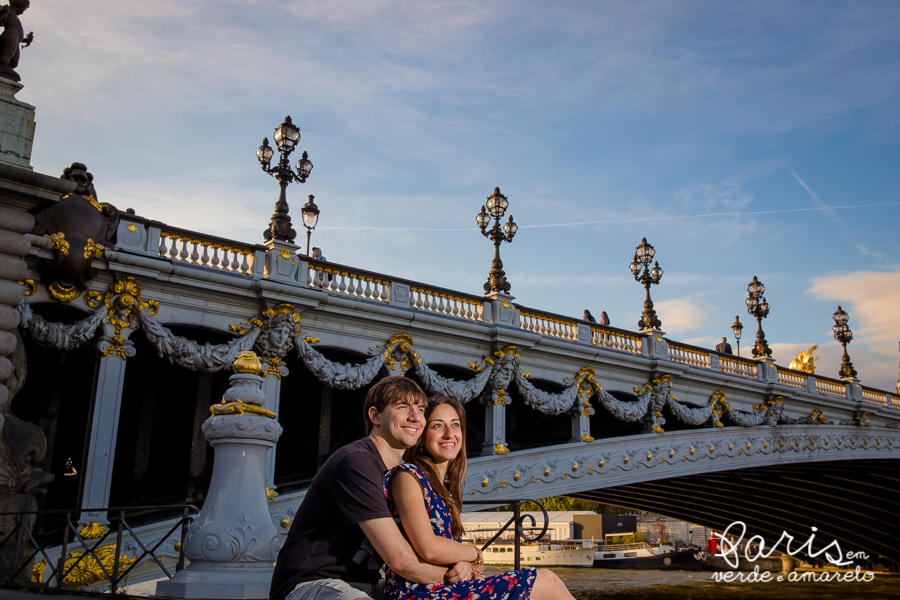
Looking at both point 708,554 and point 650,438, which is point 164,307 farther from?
point 708,554

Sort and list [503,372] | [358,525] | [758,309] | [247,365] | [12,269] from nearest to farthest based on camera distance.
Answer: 1. [358,525]
2. [247,365]
3. [12,269]
4. [503,372]
5. [758,309]

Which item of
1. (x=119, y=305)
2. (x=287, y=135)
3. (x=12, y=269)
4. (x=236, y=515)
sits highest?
(x=287, y=135)

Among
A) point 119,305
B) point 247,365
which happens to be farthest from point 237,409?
point 119,305

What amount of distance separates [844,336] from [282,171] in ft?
95.2

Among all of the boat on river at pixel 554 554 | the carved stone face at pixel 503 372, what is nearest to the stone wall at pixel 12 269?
the carved stone face at pixel 503 372

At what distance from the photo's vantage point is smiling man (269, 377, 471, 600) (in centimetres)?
348

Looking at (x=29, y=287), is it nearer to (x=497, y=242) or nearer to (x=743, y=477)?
(x=497, y=242)

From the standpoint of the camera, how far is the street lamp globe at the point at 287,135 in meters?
16.9

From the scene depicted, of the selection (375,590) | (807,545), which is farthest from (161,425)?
(807,545)

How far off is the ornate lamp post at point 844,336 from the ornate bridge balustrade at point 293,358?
39.7ft

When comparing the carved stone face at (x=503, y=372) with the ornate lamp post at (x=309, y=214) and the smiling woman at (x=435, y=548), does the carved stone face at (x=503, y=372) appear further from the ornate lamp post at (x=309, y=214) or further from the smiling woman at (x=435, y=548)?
the smiling woman at (x=435, y=548)

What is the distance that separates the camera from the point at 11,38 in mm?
11961

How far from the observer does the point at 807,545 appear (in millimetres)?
44719

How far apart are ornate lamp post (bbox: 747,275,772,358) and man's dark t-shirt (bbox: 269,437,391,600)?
28867 millimetres
